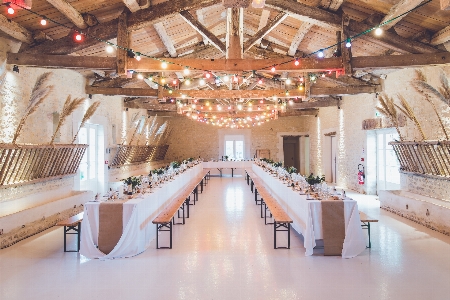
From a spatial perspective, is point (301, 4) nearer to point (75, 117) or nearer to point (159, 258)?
point (159, 258)

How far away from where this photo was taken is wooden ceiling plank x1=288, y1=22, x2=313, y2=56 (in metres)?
6.88

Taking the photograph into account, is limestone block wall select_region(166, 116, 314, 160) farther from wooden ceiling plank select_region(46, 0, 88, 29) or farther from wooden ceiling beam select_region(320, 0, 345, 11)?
wooden ceiling plank select_region(46, 0, 88, 29)

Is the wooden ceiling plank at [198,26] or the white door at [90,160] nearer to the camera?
the wooden ceiling plank at [198,26]

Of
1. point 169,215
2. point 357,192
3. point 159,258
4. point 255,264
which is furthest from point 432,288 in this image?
point 357,192

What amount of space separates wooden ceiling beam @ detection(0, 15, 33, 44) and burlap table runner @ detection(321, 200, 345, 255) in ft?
17.0

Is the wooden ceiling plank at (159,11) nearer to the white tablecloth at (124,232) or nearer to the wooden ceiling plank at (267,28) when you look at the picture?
the wooden ceiling plank at (267,28)

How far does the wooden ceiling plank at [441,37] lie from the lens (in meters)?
5.30

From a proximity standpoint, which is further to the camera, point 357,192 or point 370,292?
point 357,192

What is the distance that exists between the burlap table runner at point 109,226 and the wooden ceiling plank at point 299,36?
5.05 m

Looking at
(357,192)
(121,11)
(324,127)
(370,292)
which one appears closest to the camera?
(370,292)

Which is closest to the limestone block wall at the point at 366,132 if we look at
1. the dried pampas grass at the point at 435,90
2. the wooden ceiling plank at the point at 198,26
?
the dried pampas grass at the point at 435,90

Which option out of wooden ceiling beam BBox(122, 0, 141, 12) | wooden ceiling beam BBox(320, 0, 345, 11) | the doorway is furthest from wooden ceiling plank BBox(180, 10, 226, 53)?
the doorway

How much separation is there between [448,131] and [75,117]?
25.3 feet

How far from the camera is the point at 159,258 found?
172 inches
